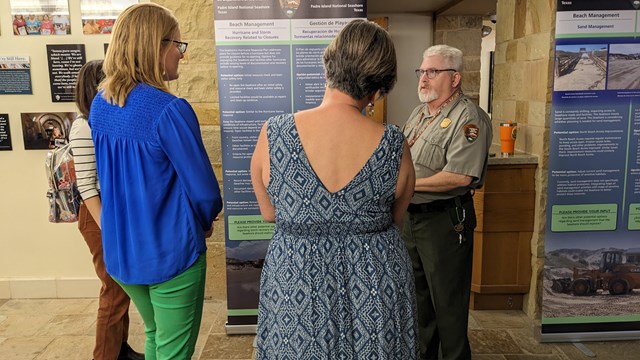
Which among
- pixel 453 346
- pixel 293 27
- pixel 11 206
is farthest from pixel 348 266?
pixel 11 206

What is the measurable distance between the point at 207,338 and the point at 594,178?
2345mm

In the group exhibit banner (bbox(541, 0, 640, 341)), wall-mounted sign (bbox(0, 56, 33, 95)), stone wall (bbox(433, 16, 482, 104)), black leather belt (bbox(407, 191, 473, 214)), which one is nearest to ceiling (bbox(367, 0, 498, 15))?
stone wall (bbox(433, 16, 482, 104))

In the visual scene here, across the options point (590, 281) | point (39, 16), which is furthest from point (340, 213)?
point (39, 16)

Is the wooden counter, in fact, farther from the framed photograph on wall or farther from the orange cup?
the framed photograph on wall

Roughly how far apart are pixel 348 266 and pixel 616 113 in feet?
6.89

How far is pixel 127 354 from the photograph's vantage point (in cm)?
280

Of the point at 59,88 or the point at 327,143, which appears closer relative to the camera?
the point at 327,143

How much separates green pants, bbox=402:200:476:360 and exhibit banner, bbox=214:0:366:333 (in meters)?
0.95

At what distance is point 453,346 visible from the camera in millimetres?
2430

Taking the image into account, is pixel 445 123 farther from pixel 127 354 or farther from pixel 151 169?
pixel 127 354

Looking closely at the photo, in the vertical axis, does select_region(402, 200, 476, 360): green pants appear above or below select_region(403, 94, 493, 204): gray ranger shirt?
below

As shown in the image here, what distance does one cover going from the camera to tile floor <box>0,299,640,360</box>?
2.86 m

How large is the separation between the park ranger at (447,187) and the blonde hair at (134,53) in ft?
4.05

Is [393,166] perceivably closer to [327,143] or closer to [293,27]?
[327,143]
